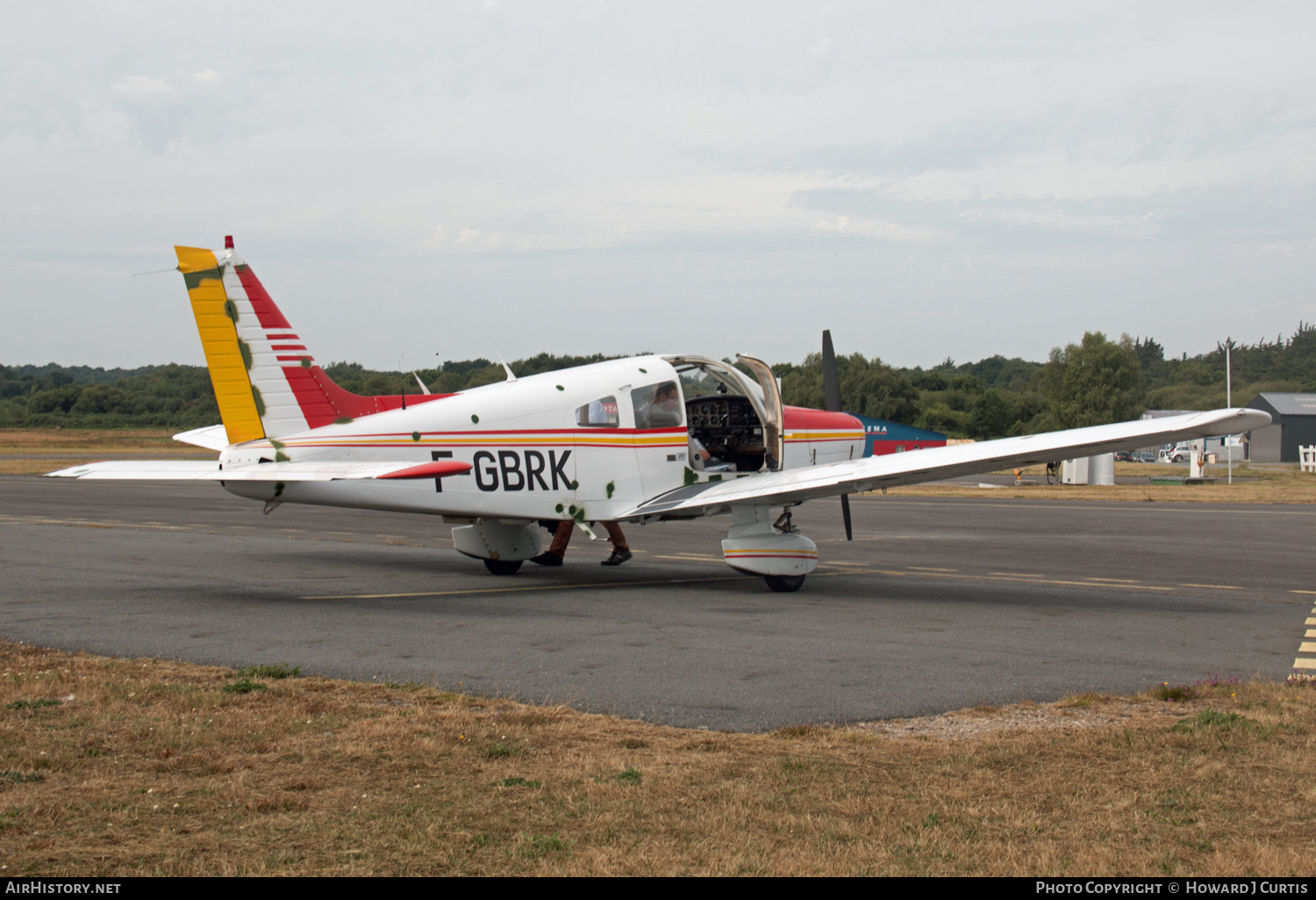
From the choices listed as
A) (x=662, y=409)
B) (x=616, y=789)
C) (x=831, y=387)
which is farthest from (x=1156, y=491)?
(x=616, y=789)

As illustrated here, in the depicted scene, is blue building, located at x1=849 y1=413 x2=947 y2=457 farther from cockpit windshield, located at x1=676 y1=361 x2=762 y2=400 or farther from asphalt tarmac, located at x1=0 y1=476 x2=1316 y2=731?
cockpit windshield, located at x1=676 y1=361 x2=762 y2=400

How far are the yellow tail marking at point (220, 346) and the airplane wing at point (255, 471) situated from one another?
40.9 inches

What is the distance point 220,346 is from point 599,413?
4.95m

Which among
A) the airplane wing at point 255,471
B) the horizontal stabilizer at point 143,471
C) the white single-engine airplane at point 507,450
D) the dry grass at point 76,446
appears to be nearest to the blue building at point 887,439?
the white single-engine airplane at point 507,450

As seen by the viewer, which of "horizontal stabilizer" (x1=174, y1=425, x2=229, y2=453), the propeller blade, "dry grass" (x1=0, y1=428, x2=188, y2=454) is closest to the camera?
the propeller blade

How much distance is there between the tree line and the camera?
57.6m

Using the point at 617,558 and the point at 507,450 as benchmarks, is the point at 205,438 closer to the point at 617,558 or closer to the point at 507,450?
the point at 507,450

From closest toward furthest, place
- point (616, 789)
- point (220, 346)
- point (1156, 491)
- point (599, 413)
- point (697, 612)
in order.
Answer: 1. point (616, 789)
2. point (697, 612)
3. point (220, 346)
4. point (599, 413)
5. point (1156, 491)

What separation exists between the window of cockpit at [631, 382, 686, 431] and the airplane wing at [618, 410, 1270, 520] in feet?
3.18

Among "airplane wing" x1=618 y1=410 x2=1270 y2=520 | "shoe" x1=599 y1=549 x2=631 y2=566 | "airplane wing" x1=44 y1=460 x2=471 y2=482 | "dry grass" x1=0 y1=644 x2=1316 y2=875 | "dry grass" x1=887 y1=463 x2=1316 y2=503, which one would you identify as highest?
"airplane wing" x1=44 y1=460 x2=471 y2=482

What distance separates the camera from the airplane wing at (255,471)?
1184 cm

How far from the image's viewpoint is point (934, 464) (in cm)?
1245

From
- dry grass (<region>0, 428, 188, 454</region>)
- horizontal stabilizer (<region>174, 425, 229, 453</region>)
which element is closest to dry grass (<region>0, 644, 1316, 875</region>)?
horizontal stabilizer (<region>174, 425, 229, 453</region>)
